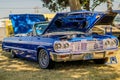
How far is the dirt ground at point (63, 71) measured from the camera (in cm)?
953

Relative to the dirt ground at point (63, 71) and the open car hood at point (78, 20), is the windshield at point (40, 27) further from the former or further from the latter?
the dirt ground at point (63, 71)

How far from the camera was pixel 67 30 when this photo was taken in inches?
463

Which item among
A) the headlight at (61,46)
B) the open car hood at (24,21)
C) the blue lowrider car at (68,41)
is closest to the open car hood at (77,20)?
the blue lowrider car at (68,41)

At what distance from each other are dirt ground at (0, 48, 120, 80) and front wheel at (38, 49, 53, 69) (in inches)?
6.3

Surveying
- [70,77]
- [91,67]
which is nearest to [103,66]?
[91,67]

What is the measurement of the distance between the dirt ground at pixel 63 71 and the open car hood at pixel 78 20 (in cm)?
129

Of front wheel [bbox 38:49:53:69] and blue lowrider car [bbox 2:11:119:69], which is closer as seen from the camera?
blue lowrider car [bbox 2:11:119:69]

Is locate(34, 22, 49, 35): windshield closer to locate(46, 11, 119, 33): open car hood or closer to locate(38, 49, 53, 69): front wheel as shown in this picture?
locate(46, 11, 119, 33): open car hood

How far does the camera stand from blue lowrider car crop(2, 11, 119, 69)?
10.2 meters

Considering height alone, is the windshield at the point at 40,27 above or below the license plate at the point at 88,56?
above

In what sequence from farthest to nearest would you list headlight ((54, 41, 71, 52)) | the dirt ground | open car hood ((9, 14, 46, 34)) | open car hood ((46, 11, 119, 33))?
open car hood ((9, 14, 46, 34)), open car hood ((46, 11, 119, 33)), headlight ((54, 41, 71, 52)), the dirt ground

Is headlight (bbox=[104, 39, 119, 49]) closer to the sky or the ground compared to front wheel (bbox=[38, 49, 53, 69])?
closer to the sky

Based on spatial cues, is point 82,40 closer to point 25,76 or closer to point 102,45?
point 102,45

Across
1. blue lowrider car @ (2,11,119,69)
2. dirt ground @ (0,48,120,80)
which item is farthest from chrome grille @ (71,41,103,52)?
dirt ground @ (0,48,120,80)
